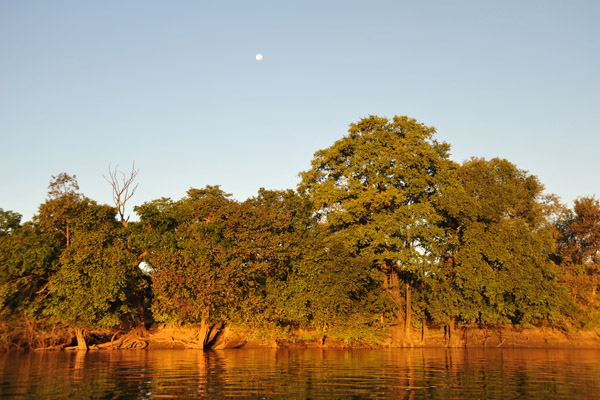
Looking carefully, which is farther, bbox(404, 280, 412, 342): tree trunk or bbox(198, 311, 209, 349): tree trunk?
bbox(404, 280, 412, 342): tree trunk

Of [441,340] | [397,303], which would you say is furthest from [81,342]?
[441,340]

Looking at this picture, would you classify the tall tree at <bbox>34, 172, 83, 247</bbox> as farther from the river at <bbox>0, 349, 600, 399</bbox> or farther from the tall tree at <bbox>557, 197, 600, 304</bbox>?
the tall tree at <bbox>557, 197, 600, 304</bbox>

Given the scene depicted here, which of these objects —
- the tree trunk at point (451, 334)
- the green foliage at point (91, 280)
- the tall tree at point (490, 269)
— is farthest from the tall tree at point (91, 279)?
the tree trunk at point (451, 334)

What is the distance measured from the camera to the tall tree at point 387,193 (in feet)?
155

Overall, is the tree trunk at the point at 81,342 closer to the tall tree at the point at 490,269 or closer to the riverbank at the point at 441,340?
the riverbank at the point at 441,340

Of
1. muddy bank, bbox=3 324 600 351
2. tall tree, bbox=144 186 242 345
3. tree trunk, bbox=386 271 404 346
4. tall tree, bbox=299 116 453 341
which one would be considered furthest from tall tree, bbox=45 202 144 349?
tree trunk, bbox=386 271 404 346

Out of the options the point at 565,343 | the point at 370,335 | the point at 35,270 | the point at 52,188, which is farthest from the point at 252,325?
the point at 565,343

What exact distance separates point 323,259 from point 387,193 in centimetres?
936

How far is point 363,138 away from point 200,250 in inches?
839

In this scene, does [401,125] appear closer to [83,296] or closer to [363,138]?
[363,138]

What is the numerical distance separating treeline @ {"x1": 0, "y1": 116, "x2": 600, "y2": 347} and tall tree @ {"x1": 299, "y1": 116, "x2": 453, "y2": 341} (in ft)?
0.53

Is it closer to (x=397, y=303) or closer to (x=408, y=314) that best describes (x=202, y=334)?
(x=397, y=303)

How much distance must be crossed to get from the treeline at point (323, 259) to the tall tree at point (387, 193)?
16 centimetres

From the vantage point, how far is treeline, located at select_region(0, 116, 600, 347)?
4281 cm
